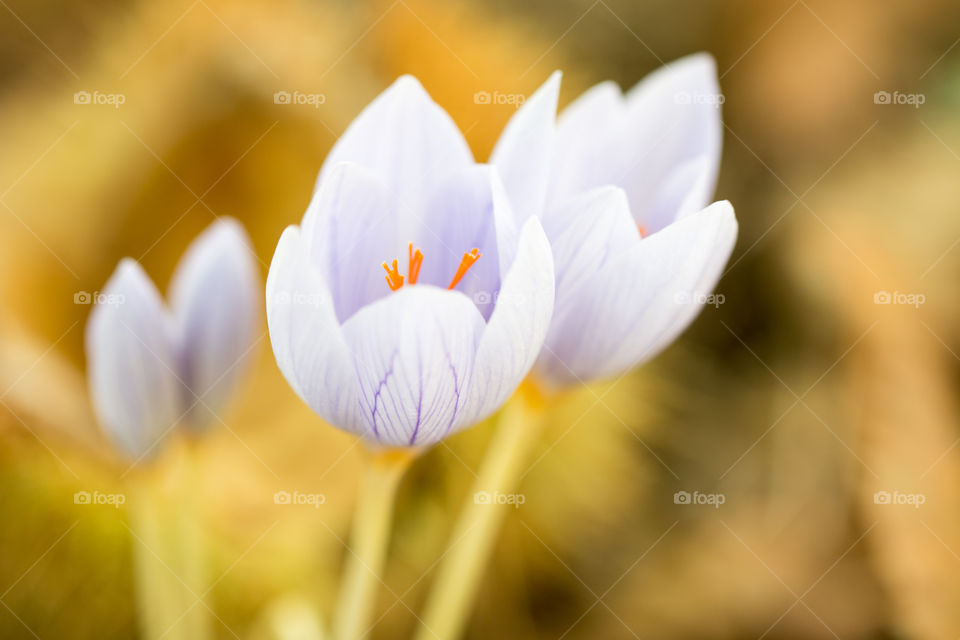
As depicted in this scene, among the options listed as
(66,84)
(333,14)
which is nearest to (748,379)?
(333,14)

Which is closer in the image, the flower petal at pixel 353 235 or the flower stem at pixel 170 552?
the flower petal at pixel 353 235

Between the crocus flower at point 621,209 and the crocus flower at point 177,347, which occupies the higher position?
the crocus flower at point 621,209

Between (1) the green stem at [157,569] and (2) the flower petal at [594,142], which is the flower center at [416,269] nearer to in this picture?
(2) the flower petal at [594,142]

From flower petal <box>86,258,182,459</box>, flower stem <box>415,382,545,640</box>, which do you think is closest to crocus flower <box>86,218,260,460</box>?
flower petal <box>86,258,182,459</box>

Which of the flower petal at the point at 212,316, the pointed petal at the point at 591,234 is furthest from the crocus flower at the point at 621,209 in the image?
the flower petal at the point at 212,316

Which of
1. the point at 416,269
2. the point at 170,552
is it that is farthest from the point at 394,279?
the point at 170,552

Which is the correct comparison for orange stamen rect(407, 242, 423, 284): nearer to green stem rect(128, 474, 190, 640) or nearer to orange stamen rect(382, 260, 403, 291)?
orange stamen rect(382, 260, 403, 291)
